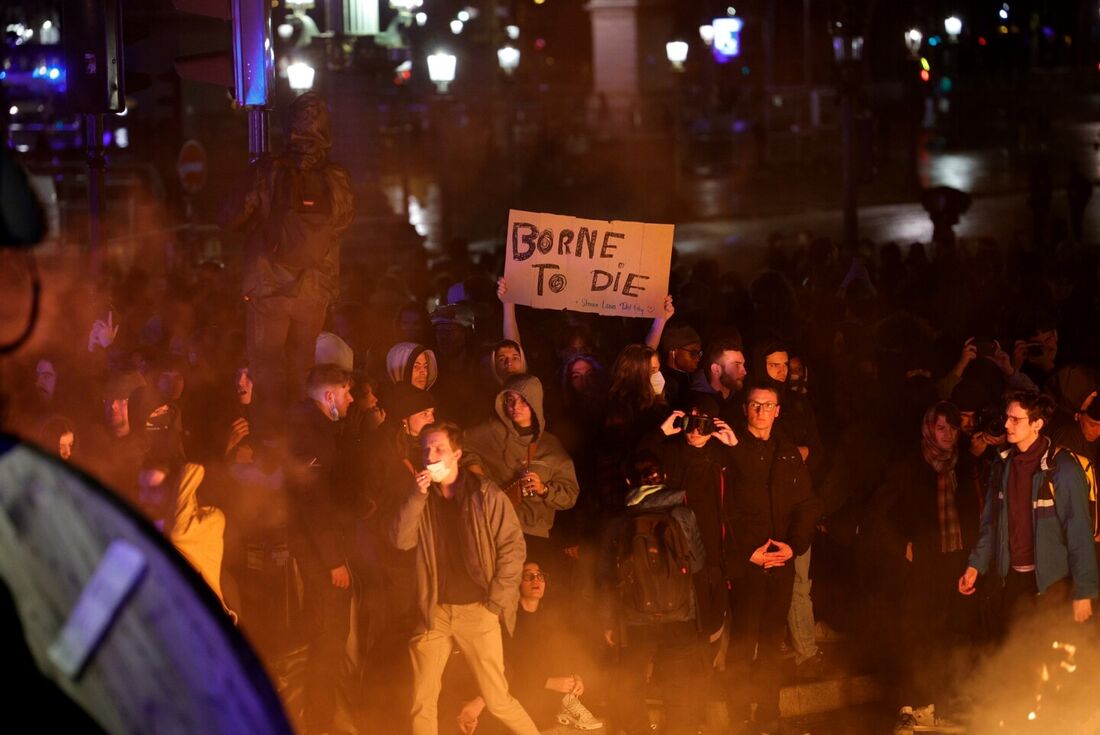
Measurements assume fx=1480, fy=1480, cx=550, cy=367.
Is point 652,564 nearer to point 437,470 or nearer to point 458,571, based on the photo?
point 458,571

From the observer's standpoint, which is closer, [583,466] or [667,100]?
[583,466]

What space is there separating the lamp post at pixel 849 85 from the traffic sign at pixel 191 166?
855 cm

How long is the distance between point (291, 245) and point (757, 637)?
3055mm

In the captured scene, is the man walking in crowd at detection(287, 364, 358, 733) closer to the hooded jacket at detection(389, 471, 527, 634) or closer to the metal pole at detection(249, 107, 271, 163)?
the hooded jacket at detection(389, 471, 527, 634)

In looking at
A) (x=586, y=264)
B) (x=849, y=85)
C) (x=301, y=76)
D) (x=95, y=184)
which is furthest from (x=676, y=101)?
(x=586, y=264)

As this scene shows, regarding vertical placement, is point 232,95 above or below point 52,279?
above

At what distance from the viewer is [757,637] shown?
7.45 meters

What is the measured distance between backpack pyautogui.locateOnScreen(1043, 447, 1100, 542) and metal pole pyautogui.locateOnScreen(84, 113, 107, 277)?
230 inches

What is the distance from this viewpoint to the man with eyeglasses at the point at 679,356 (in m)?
8.63

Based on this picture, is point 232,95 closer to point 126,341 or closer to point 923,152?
point 126,341

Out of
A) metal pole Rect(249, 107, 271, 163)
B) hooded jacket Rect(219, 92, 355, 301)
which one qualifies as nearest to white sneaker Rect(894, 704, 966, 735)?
hooded jacket Rect(219, 92, 355, 301)

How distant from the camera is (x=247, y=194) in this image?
7.20m

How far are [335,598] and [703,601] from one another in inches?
68.6

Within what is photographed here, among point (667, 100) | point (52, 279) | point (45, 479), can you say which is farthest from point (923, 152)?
point (45, 479)
